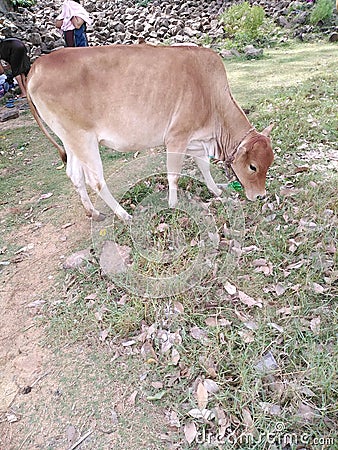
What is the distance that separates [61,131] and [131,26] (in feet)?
39.0

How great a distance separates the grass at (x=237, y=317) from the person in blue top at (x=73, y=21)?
4.49 m

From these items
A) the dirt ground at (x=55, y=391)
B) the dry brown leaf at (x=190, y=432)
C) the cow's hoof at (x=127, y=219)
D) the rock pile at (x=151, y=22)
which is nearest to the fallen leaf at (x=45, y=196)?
the cow's hoof at (x=127, y=219)

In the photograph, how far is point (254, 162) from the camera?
338cm

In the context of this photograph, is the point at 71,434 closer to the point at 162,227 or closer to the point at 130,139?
the point at 162,227

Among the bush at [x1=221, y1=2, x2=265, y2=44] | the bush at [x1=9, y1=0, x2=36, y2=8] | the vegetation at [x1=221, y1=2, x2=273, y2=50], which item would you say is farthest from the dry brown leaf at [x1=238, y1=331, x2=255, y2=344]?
the bush at [x1=9, y1=0, x2=36, y2=8]

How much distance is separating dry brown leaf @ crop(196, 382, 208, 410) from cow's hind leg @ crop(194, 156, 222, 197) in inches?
86.0

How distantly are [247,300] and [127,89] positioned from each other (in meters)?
1.99

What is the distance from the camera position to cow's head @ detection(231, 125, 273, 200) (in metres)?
3.36

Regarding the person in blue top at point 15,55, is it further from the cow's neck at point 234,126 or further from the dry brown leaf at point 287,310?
the dry brown leaf at point 287,310

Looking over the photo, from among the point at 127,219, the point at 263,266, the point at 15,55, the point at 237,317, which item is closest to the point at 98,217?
the point at 127,219

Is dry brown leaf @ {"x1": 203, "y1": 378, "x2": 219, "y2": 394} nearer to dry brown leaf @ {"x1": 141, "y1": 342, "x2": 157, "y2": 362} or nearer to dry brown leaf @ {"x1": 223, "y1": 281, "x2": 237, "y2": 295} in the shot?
dry brown leaf @ {"x1": 141, "y1": 342, "x2": 157, "y2": 362}

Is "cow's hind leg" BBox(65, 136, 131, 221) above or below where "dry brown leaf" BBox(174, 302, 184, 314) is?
above

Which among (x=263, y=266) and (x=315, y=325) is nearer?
(x=315, y=325)

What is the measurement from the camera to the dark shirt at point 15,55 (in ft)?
24.7
